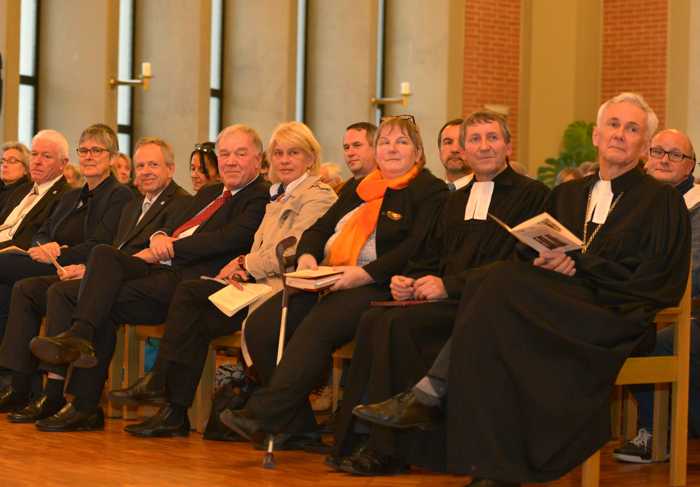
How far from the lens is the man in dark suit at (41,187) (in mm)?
7707

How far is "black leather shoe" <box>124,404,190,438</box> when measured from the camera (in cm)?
609

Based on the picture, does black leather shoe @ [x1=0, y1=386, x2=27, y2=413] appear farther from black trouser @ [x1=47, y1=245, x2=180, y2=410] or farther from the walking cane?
the walking cane

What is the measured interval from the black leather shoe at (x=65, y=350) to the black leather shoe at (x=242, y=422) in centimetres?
113

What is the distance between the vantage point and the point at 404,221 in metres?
5.62

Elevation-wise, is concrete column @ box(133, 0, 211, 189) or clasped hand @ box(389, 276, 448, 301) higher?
concrete column @ box(133, 0, 211, 189)

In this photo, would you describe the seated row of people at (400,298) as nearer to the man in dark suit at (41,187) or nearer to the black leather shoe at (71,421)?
the black leather shoe at (71,421)

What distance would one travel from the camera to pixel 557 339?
14.9 ft

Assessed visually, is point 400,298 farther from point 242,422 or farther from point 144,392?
point 144,392

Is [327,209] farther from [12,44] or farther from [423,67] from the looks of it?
[423,67]

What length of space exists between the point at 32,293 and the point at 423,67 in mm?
9444

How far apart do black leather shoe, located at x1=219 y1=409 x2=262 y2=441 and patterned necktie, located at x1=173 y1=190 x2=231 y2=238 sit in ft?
5.58

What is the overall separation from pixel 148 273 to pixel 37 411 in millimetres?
901

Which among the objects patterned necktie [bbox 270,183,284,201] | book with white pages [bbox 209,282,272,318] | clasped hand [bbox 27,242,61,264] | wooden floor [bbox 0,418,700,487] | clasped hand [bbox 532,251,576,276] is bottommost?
wooden floor [bbox 0,418,700,487]

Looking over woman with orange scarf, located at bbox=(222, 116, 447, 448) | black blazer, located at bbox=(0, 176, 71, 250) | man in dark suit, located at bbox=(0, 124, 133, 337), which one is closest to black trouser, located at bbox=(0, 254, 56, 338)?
man in dark suit, located at bbox=(0, 124, 133, 337)
